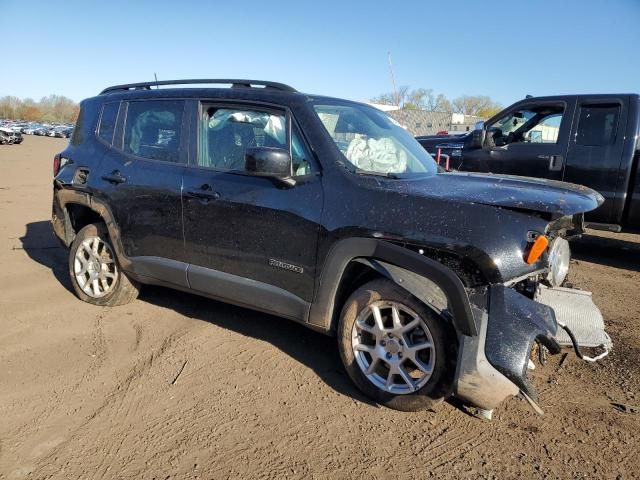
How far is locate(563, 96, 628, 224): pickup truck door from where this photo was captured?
6199 mm

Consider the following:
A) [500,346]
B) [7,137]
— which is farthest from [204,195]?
[7,137]

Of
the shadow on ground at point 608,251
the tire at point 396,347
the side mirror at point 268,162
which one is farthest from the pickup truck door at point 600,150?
the side mirror at point 268,162

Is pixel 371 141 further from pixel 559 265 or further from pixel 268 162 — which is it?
pixel 559 265

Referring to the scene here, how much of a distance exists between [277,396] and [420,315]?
3.48 ft

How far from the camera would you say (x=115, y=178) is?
4129 mm

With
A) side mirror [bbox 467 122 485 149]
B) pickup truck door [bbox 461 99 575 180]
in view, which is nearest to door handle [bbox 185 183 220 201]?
side mirror [bbox 467 122 485 149]

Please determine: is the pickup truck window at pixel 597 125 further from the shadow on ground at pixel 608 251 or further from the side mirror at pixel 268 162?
the side mirror at pixel 268 162

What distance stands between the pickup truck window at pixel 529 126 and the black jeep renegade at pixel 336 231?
11.5ft

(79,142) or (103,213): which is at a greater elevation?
(79,142)

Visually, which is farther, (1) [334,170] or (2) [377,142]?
(2) [377,142]

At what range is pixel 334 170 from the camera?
10.2 ft

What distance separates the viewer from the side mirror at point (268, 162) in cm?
304

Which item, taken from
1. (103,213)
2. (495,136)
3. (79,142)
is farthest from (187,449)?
(495,136)

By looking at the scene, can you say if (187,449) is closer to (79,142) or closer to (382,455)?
(382,455)
